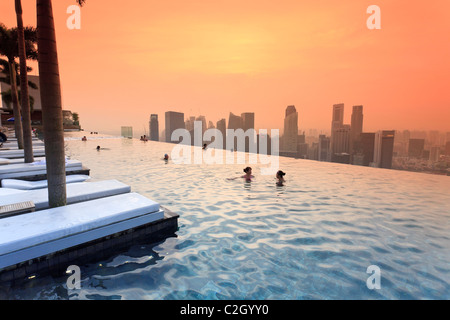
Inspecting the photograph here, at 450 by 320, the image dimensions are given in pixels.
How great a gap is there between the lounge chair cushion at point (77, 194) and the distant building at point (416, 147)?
136 meters

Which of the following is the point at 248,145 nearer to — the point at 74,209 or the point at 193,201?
the point at 193,201

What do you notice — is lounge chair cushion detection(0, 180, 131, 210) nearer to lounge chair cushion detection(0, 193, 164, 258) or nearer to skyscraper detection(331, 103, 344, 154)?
lounge chair cushion detection(0, 193, 164, 258)

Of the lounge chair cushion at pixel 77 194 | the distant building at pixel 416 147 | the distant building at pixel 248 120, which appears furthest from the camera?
the distant building at pixel 248 120

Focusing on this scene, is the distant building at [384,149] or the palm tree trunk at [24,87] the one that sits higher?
the palm tree trunk at [24,87]

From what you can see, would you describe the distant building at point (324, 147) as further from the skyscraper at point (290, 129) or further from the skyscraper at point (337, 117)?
the skyscraper at point (337, 117)

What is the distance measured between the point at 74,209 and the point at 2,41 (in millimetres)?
22145

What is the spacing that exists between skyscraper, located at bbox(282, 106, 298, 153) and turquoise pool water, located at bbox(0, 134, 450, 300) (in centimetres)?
9682

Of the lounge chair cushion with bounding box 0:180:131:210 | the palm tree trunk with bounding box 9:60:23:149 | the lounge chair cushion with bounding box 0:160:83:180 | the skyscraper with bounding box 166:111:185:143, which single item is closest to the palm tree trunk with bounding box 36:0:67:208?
the lounge chair cushion with bounding box 0:180:131:210

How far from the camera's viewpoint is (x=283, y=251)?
18.3ft

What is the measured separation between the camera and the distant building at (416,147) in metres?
110

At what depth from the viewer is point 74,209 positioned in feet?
19.4
